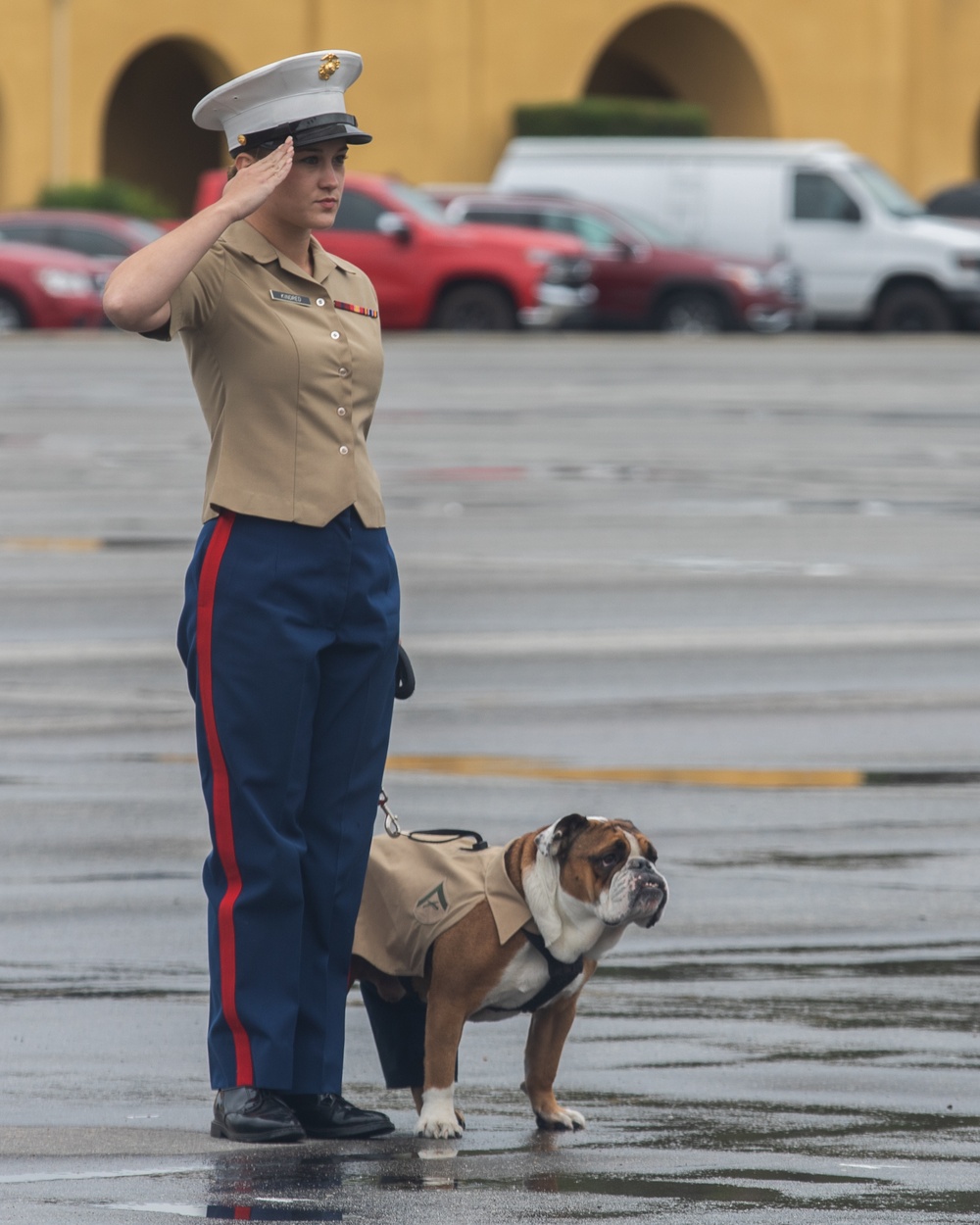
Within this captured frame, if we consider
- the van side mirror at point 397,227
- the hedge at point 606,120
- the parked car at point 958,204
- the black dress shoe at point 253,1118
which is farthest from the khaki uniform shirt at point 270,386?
the hedge at point 606,120

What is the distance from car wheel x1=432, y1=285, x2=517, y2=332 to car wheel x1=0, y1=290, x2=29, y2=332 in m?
4.77

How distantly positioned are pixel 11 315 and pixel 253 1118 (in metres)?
26.4

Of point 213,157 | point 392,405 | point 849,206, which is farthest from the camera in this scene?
point 213,157

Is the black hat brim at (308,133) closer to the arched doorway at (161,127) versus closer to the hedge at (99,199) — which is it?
the hedge at (99,199)

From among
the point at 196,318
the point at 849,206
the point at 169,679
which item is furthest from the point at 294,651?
the point at 849,206

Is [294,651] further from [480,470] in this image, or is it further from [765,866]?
[480,470]

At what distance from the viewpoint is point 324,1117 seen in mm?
4570

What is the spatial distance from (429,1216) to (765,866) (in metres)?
3.03

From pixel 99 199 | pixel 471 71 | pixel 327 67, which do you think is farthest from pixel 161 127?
pixel 327 67

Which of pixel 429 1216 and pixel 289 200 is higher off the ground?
pixel 289 200

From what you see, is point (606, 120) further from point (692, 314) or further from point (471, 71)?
point (692, 314)

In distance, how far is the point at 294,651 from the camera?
173 inches

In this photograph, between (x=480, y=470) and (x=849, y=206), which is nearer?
(x=480, y=470)

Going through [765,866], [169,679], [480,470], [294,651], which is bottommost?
[480,470]
